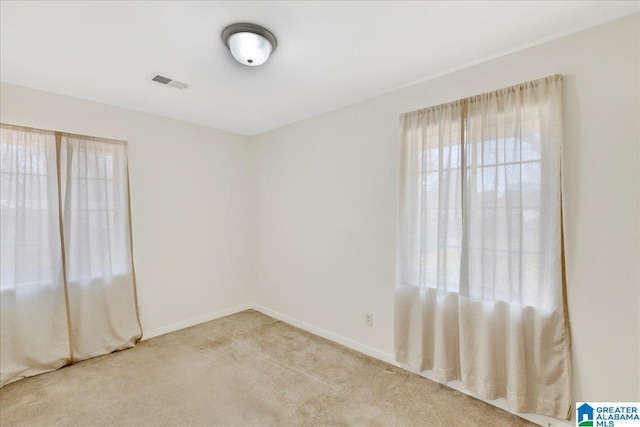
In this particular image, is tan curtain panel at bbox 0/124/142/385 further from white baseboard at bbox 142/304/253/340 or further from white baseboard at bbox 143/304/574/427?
white baseboard at bbox 143/304/574/427

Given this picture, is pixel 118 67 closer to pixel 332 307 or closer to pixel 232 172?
pixel 232 172

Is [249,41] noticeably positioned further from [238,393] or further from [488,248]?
[238,393]

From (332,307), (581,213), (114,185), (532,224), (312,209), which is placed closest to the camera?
(581,213)

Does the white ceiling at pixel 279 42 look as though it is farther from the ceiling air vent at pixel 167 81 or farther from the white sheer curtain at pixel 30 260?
the white sheer curtain at pixel 30 260

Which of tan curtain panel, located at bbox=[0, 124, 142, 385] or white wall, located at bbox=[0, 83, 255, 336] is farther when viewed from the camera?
white wall, located at bbox=[0, 83, 255, 336]

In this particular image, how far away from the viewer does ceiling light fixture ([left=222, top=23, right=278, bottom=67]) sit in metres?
1.70

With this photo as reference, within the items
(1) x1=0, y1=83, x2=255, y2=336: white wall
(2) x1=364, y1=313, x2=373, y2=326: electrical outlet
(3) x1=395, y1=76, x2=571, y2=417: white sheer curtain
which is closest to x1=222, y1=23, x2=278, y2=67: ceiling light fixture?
(3) x1=395, y1=76, x2=571, y2=417: white sheer curtain

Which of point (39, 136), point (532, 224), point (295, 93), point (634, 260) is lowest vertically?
point (634, 260)

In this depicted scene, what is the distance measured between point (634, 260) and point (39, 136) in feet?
14.7

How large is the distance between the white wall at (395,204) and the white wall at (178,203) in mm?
350

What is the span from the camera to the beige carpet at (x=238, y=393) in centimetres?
196

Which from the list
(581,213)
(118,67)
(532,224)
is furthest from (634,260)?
(118,67)

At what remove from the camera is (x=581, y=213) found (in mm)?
1755

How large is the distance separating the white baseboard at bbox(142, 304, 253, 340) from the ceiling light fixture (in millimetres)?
3068
